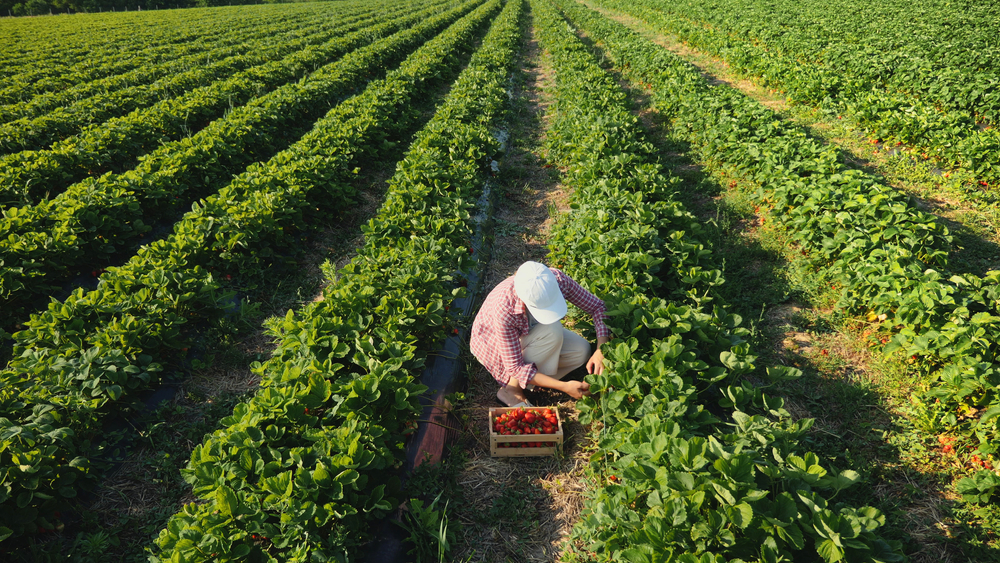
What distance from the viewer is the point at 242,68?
1698 cm

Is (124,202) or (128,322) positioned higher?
(124,202)

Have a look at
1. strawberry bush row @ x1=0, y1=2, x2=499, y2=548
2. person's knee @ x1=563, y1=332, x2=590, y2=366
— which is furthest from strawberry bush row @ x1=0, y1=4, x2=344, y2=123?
person's knee @ x1=563, y1=332, x2=590, y2=366

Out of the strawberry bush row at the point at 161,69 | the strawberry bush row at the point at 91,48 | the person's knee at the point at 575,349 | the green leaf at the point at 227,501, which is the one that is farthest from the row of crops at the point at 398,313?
the strawberry bush row at the point at 91,48

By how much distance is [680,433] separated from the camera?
289 cm

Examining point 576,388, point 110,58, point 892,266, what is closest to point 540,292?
point 576,388

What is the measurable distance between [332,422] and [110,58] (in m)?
22.4

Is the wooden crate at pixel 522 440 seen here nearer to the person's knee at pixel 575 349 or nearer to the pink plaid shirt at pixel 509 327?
the pink plaid shirt at pixel 509 327

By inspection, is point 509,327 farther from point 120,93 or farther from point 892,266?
point 120,93

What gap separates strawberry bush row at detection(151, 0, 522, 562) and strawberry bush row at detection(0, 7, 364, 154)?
886 centimetres

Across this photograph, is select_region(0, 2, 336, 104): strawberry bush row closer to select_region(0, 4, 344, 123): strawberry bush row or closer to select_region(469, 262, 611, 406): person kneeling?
select_region(0, 4, 344, 123): strawberry bush row

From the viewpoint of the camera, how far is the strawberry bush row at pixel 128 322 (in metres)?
3.24

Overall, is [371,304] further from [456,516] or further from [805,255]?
[805,255]

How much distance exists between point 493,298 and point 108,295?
148 inches

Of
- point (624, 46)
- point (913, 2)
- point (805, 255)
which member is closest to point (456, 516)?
point (805, 255)
